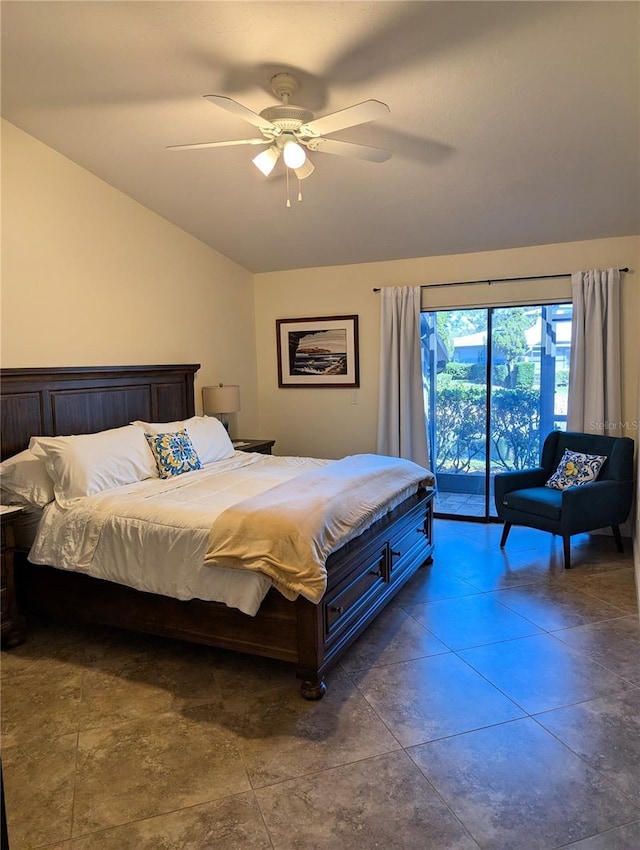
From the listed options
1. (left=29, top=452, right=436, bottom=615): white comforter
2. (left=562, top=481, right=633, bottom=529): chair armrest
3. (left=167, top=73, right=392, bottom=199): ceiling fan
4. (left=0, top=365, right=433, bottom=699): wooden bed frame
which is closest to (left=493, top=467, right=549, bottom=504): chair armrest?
(left=562, top=481, right=633, bottom=529): chair armrest

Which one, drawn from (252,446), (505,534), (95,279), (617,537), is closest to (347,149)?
(95,279)

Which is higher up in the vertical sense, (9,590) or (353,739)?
(9,590)

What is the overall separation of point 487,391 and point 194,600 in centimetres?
349

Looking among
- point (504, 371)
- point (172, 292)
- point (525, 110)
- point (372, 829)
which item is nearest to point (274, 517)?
point (372, 829)

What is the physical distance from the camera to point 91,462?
333cm

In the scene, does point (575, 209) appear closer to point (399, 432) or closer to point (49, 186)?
point (399, 432)

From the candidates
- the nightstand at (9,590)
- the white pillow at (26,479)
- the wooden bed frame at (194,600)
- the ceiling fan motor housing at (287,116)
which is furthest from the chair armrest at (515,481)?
the nightstand at (9,590)

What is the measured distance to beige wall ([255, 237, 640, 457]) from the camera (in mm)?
4621

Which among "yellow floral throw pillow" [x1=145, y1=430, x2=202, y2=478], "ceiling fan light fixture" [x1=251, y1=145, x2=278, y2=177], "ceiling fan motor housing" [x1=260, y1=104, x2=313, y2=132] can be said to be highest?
"ceiling fan motor housing" [x1=260, y1=104, x2=313, y2=132]

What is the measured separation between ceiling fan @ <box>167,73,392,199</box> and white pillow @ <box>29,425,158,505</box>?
1.78 meters

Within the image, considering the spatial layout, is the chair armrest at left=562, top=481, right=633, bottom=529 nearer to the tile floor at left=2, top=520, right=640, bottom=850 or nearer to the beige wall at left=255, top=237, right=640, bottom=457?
the beige wall at left=255, top=237, right=640, bottom=457

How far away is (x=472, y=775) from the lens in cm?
209

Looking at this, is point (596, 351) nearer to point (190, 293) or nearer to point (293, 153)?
point (293, 153)

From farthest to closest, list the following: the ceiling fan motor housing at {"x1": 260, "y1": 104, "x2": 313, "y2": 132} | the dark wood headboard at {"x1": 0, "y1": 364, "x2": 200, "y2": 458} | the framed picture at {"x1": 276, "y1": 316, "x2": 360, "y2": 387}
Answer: the framed picture at {"x1": 276, "y1": 316, "x2": 360, "y2": 387} < the dark wood headboard at {"x1": 0, "y1": 364, "x2": 200, "y2": 458} < the ceiling fan motor housing at {"x1": 260, "y1": 104, "x2": 313, "y2": 132}
